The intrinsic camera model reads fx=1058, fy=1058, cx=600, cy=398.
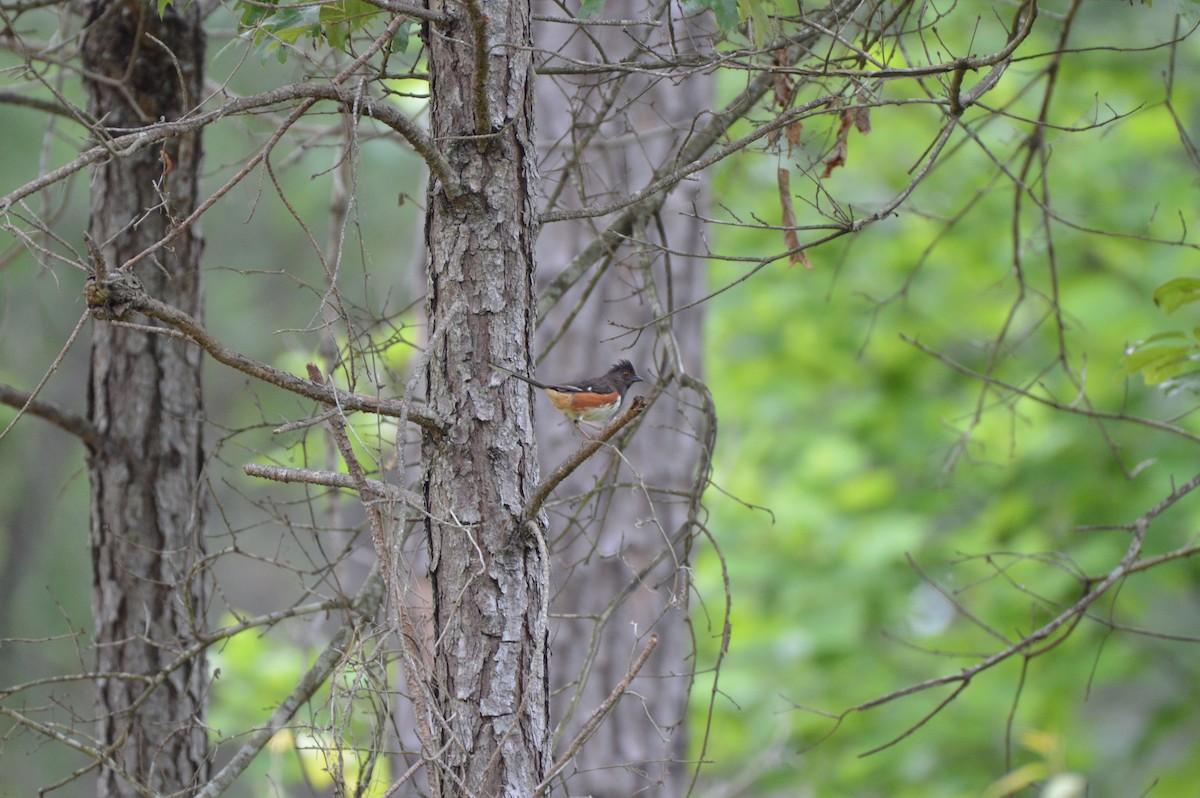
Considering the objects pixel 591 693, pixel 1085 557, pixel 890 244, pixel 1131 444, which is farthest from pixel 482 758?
pixel 890 244

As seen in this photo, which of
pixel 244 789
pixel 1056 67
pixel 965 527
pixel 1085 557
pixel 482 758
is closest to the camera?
pixel 482 758

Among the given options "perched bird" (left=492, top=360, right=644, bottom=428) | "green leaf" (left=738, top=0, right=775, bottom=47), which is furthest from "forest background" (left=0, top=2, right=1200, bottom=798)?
"green leaf" (left=738, top=0, right=775, bottom=47)

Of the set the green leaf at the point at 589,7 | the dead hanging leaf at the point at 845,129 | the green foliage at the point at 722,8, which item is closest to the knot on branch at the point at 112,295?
the green leaf at the point at 589,7

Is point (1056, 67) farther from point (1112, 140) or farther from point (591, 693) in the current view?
point (1112, 140)

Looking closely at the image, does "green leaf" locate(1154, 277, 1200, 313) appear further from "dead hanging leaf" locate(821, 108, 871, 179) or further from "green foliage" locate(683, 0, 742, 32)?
"green foliage" locate(683, 0, 742, 32)

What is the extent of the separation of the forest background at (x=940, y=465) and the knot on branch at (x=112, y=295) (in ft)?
7.95

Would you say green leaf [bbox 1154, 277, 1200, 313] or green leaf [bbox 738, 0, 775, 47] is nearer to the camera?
green leaf [bbox 738, 0, 775, 47]

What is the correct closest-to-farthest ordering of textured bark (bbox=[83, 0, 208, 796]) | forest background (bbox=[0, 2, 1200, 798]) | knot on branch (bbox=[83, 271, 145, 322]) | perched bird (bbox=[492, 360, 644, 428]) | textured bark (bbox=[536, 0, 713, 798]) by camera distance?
knot on branch (bbox=[83, 271, 145, 322])
textured bark (bbox=[83, 0, 208, 796])
perched bird (bbox=[492, 360, 644, 428])
textured bark (bbox=[536, 0, 713, 798])
forest background (bbox=[0, 2, 1200, 798])

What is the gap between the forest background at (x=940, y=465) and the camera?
4922mm

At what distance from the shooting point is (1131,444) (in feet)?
16.7

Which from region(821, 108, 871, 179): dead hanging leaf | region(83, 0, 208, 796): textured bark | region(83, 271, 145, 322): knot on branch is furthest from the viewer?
region(83, 0, 208, 796): textured bark

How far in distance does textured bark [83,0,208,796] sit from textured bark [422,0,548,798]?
48.9 inches

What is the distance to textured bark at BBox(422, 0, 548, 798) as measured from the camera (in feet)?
6.33

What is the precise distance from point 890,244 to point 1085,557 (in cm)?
283
